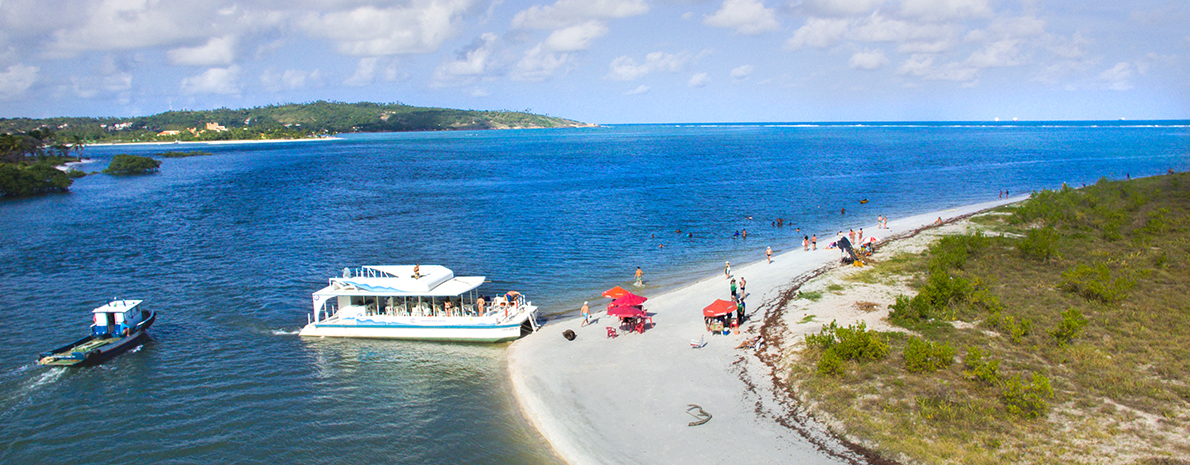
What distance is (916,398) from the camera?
2031 centimetres

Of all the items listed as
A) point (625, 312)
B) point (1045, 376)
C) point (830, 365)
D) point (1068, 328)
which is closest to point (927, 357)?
point (830, 365)

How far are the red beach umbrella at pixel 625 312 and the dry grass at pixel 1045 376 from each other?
27.8ft

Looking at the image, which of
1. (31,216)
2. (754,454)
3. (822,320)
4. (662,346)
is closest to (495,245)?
(662,346)

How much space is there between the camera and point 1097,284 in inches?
1099

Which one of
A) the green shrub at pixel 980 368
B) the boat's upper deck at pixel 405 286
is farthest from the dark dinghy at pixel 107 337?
the green shrub at pixel 980 368

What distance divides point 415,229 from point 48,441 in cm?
4112

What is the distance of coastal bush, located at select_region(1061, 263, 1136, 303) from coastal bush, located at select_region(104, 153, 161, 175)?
163756 millimetres

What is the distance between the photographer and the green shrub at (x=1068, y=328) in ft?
76.4

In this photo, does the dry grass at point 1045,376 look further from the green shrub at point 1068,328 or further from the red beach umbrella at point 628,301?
the red beach umbrella at point 628,301

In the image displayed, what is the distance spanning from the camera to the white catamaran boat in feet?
105

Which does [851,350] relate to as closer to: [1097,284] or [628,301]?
[628,301]

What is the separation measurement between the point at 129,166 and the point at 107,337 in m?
133

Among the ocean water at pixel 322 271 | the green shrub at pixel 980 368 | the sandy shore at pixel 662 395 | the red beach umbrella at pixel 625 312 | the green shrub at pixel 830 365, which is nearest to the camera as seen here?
the sandy shore at pixel 662 395

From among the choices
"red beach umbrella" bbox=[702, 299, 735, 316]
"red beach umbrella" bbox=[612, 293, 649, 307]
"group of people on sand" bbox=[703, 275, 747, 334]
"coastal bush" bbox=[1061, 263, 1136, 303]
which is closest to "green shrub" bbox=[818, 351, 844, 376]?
"red beach umbrella" bbox=[702, 299, 735, 316]
